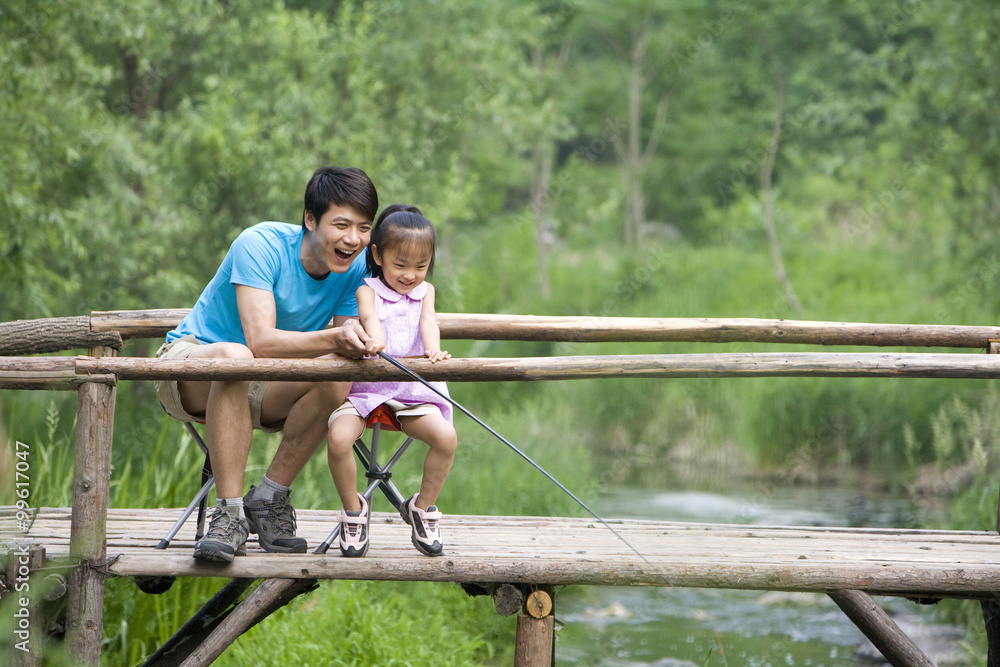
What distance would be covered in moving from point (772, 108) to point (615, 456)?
942cm

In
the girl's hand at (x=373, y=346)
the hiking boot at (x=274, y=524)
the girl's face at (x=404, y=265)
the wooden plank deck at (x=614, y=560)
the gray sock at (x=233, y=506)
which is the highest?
the girl's face at (x=404, y=265)

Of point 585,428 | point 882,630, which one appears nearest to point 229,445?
point 882,630

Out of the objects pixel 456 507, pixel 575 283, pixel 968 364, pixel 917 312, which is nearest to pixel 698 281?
pixel 575 283

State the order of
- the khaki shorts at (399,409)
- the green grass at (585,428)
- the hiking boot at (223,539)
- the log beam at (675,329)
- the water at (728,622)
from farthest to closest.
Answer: the water at (728,622) < the green grass at (585,428) < the log beam at (675,329) < the khaki shorts at (399,409) < the hiking boot at (223,539)

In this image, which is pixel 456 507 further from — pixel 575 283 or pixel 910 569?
pixel 575 283

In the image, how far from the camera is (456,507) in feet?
20.3

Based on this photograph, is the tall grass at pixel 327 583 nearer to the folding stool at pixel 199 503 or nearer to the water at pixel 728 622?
the folding stool at pixel 199 503

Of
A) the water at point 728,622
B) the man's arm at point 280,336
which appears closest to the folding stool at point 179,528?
the man's arm at point 280,336

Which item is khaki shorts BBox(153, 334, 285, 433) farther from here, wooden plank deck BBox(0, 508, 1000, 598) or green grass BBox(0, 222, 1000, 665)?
green grass BBox(0, 222, 1000, 665)

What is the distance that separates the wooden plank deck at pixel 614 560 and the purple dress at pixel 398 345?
1.49 ft

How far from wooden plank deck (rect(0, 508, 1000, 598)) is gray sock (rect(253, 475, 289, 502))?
0.16 metres

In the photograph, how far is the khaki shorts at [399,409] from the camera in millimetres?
2900

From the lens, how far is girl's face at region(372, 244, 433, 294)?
2945 millimetres

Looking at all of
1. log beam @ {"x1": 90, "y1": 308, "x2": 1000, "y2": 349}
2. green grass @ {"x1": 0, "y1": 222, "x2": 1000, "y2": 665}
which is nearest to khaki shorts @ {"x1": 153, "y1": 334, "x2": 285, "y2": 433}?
log beam @ {"x1": 90, "y1": 308, "x2": 1000, "y2": 349}
